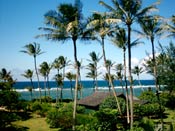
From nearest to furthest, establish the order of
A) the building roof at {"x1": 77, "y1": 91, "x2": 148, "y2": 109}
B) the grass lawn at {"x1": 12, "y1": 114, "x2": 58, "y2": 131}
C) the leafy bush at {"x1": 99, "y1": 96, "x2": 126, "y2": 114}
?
the grass lawn at {"x1": 12, "y1": 114, "x2": 58, "y2": 131} < the leafy bush at {"x1": 99, "y1": 96, "x2": 126, "y2": 114} < the building roof at {"x1": 77, "y1": 91, "x2": 148, "y2": 109}

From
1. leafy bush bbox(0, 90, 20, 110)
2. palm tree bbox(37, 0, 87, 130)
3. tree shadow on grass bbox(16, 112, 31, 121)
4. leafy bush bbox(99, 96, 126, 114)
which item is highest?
palm tree bbox(37, 0, 87, 130)

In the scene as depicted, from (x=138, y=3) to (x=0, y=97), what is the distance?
69.8ft

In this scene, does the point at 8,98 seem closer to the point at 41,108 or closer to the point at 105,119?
the point at 41,108

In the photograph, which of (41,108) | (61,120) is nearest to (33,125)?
(61,120)

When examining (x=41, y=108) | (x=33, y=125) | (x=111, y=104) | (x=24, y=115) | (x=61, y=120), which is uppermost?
(x=111, y=104)

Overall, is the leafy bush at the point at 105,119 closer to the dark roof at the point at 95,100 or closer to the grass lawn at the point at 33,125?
the grass lawn at the point at 33,125

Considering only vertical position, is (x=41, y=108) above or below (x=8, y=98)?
below

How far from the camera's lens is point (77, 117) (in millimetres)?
28969

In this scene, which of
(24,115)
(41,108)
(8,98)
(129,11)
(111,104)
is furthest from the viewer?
(41,108)

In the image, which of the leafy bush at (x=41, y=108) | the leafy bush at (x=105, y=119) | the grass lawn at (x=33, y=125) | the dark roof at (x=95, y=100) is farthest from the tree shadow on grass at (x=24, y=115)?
the leafy bush at (x=105, y=119)

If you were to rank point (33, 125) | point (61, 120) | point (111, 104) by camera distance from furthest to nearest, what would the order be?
1. point (111, 104)
2. point (33, 125)
3. point (61, 120)

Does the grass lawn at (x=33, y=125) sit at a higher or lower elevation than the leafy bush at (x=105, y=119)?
lower

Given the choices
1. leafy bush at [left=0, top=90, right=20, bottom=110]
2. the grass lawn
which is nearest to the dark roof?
the grass lawn

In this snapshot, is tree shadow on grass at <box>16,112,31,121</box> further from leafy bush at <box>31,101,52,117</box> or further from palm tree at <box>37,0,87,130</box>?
palm tree at <box>37,0,87,130</box>
